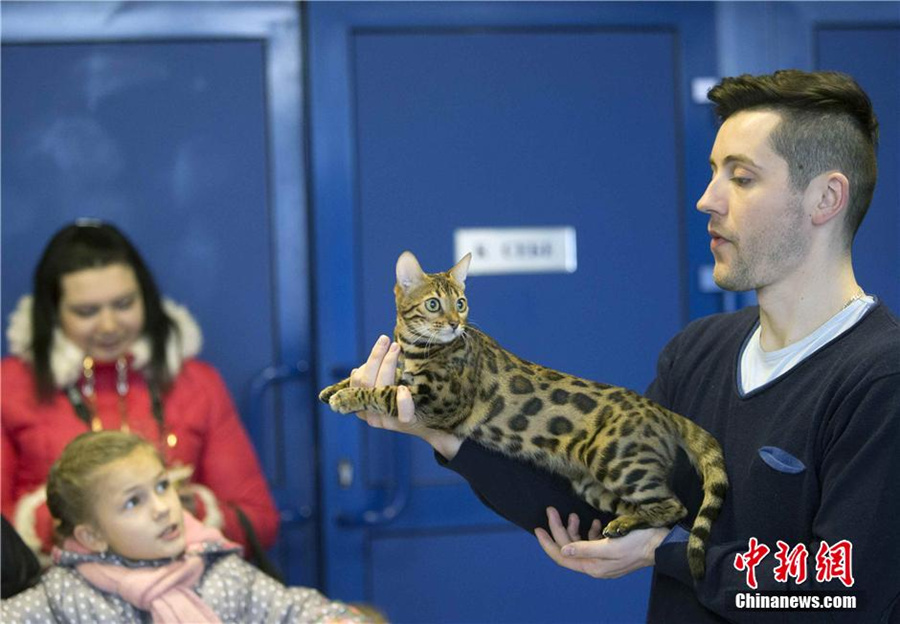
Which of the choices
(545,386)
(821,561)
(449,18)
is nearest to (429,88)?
(449,18)

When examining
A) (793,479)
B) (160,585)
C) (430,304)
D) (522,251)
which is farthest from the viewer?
Result: (522,251)

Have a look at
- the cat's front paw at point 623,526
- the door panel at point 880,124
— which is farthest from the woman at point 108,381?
the door panel at point 880,124

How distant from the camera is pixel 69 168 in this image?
3.76 meters

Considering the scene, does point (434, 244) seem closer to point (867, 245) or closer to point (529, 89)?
point (529, 89)

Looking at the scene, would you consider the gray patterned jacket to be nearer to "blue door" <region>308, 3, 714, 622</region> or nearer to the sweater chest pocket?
"blue door" <region>308, 3, 714, 622</region>

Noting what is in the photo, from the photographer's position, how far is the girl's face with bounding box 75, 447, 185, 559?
273 cm

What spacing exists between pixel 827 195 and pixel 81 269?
231 cm

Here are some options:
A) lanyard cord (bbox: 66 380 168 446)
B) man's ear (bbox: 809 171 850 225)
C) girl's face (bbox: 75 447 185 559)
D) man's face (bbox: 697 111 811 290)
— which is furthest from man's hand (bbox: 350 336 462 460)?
lanyard cord (bbox: 66 380 168 446)

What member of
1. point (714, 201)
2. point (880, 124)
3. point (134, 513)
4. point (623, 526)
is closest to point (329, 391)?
point (623, 526)

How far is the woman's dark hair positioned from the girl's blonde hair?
22.7 inches

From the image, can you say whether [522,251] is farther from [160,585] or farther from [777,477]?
[777,477]

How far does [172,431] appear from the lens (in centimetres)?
342

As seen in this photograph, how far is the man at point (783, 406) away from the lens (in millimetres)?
1555

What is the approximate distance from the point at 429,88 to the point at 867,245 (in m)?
1.61
